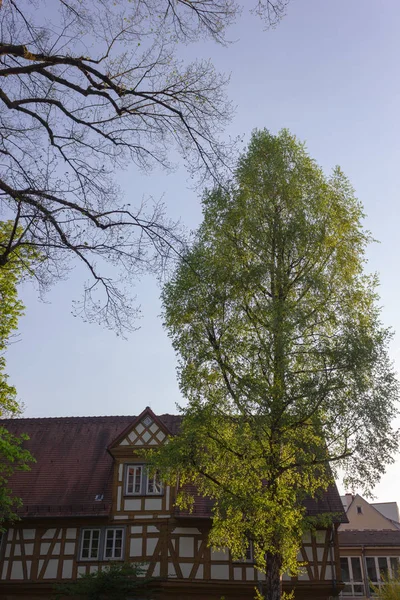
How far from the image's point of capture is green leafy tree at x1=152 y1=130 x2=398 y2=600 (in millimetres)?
12727

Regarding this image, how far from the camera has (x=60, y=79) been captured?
23.1 ft

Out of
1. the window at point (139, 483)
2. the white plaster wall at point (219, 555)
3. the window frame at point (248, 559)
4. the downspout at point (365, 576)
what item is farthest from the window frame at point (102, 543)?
the downspout at point (365, 576)

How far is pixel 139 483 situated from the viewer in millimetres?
20750

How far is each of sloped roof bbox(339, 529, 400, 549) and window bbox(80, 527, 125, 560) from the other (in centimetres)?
1456

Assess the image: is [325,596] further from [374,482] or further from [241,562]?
[374,482]

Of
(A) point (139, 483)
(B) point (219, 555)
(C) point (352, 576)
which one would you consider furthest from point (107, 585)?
(C) point (352, 576)

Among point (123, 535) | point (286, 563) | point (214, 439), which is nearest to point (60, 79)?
point (214, 439)

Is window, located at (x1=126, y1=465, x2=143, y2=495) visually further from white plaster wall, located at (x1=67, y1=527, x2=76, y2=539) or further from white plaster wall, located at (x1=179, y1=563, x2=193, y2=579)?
white plaster wall, located at (x1=179, y1=563, x2=193, y2=579)

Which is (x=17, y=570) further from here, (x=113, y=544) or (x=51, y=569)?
(x=113, y=544)

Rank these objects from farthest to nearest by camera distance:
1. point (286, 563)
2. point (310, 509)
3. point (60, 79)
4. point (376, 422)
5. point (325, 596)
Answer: point (310, 509), point (325, 596), point (286, 563), point (376, 422), point (60, 79)

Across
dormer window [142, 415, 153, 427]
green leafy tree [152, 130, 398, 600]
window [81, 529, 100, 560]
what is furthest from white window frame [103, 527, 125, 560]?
green leafy tree [152, 130, 398, 600]

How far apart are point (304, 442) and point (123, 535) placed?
9.58 metres

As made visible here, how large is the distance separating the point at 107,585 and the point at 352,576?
17546 millimetres

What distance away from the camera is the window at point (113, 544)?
64.3ft
